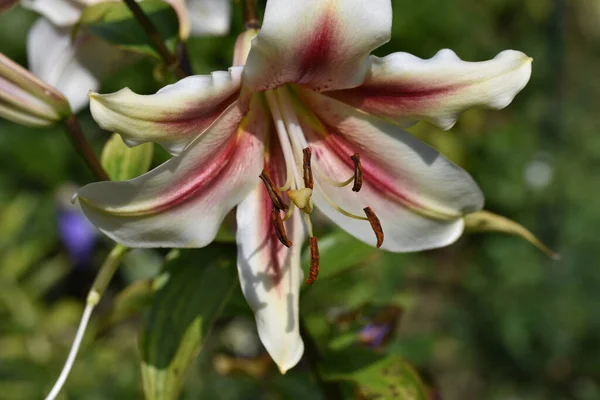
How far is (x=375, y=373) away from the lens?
2.99 ft

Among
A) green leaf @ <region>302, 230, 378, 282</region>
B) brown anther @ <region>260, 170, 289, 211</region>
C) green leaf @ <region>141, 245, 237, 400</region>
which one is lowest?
green leaf @ <region>302, 230, 378, 282</region>

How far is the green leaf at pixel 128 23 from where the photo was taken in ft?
2.75

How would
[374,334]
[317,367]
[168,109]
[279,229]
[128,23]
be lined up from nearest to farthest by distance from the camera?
[168,109] → [279,229] → [128,23] → [317,367] → [374,334]

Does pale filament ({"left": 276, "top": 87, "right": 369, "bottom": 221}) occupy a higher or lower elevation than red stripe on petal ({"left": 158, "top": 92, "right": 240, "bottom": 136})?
lower

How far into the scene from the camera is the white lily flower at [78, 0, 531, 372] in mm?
642

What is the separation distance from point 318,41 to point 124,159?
31 cm

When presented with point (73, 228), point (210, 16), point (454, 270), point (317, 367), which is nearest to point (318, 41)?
point (210, 16)

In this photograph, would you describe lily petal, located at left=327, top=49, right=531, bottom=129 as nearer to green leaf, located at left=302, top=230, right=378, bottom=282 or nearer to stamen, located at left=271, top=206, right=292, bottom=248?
stamen, located at left=271, top=206, right=292, bottom=248

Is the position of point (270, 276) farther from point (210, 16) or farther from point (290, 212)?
point (210, 16)

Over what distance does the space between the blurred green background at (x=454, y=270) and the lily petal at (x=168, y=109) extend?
114 cm

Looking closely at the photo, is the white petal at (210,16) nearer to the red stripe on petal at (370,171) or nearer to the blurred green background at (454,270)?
the red stripe on petal at (370,171)

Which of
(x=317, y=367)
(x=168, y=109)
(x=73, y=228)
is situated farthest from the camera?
(x=73, y=228)

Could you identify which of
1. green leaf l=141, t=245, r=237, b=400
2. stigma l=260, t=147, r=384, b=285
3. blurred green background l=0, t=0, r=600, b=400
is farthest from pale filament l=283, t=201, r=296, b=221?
blurred green background l=0, t=0, r=600, b=400

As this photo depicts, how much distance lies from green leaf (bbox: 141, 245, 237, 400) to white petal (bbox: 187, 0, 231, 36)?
0.28 metres
